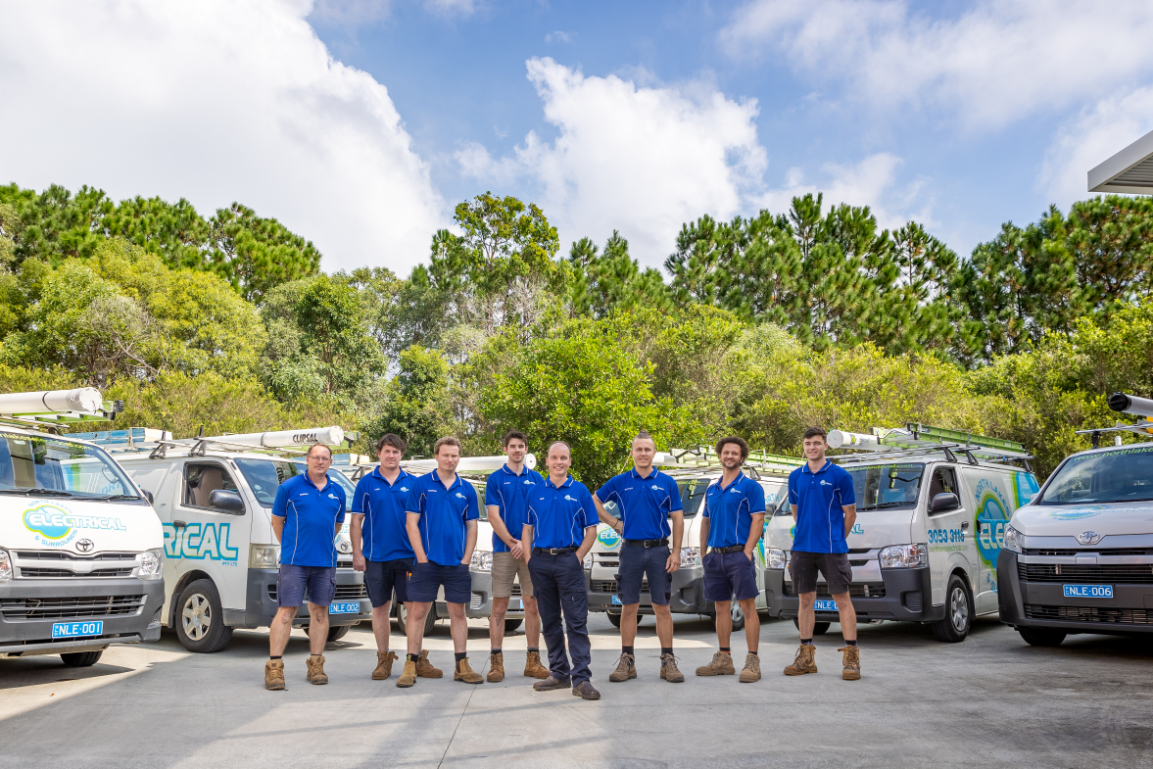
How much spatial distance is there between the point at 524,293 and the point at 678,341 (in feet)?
31.1

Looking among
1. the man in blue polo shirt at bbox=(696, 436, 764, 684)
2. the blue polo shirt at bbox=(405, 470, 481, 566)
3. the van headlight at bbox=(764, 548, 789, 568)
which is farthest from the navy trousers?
the van headlight at bbox=(764, 548, 789, 568)

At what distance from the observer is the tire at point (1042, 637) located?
A: 8.62 metres

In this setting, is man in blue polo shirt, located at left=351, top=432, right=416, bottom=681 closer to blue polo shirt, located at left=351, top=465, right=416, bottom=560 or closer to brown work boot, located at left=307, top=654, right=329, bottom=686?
blue polo shirt, located at left=351, top=465, right=416, bottom=560

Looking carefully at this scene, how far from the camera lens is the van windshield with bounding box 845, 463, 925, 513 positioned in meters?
9.49

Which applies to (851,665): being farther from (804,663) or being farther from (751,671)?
(751,671)

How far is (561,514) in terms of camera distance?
6727mm

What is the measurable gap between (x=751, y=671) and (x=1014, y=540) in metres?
2.90

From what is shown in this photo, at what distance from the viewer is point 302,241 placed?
5275 centimetres

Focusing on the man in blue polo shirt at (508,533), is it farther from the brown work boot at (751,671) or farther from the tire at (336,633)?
the tire at (336,633)

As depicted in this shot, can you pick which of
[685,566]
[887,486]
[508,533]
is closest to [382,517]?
[508,533]

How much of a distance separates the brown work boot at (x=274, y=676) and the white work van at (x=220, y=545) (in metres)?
1.42

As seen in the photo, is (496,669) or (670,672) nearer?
(670,672)

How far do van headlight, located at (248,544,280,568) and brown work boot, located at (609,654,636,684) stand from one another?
10.8 ft

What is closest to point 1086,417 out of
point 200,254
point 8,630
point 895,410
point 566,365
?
point 895,410
